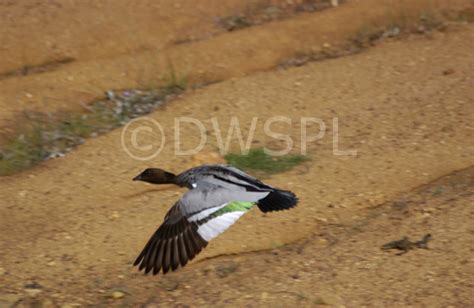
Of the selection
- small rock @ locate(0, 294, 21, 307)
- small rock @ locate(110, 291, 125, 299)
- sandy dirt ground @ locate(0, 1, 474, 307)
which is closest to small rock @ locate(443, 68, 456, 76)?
sandy dirt ground @ locate(0, 1, 474, 307)

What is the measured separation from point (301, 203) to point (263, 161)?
0.85m

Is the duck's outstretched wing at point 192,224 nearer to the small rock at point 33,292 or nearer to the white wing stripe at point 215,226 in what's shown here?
the white wing stripe at point 215,226

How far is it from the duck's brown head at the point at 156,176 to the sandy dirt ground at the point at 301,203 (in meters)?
0.19

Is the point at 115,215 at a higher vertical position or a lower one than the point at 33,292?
higher

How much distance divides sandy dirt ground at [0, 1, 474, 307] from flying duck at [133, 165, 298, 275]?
1.07ft

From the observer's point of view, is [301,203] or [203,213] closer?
[203,213]

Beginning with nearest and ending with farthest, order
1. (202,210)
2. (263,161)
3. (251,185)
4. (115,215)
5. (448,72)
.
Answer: (202,210)
(251,185)
(115,215)
(263,161)
(448,72)

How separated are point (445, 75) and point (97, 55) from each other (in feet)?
10.5

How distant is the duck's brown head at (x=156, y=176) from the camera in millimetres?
6844

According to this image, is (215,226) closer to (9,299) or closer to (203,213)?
(203,213)

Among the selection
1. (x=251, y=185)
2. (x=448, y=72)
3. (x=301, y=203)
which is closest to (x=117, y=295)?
(x=251, y=185)

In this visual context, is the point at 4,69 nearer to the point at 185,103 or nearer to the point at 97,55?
the point at 97,55

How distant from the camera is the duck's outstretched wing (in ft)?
18.5

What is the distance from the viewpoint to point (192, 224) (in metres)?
5.79
